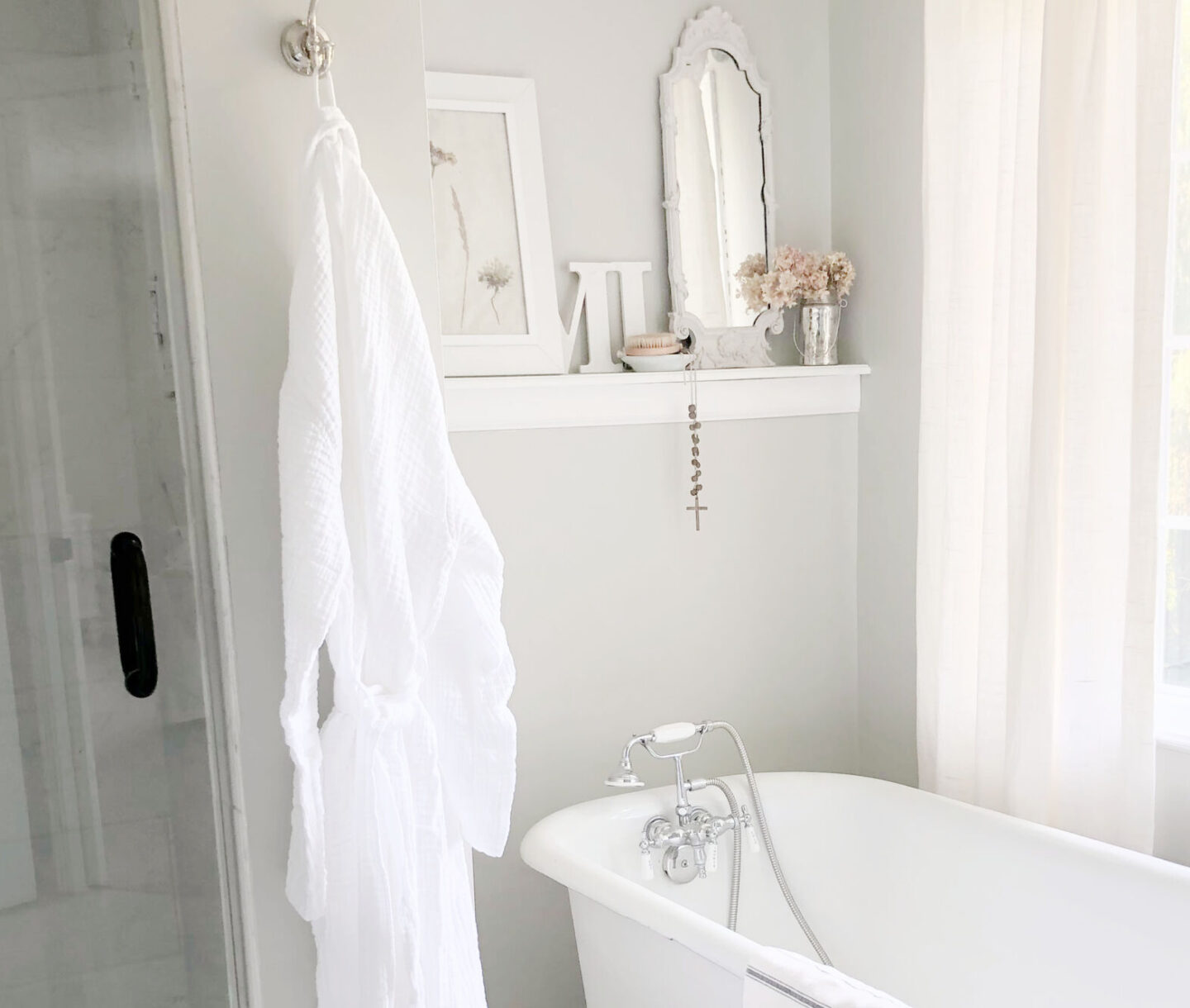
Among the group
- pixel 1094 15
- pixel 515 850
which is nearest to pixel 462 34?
pixel 1094 15

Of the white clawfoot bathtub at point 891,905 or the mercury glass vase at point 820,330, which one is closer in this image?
the white clawfoot bathtub at point 891,905

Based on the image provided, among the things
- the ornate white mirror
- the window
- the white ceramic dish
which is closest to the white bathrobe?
the white ceramic dish

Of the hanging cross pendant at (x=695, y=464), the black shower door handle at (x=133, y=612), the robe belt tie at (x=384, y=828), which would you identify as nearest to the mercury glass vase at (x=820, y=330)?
the hanging cross pendant at (x=695, y=464)

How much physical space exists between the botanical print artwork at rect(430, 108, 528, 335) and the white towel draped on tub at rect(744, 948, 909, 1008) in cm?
135

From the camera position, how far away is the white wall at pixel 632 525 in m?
2.38

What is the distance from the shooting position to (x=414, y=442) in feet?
4.38

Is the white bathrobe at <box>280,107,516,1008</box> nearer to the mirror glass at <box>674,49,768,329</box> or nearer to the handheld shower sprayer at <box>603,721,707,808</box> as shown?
the handheld shower sprayer at <box>603,721,707,808</box>

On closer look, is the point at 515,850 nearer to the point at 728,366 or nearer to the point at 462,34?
the point at 728,366

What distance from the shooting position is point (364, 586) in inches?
51.4

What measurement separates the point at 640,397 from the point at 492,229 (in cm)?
49

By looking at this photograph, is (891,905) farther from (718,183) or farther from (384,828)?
(718,183)

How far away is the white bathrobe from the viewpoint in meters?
1.25

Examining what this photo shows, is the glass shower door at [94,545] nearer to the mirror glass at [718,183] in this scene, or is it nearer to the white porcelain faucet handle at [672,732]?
the white porcelain faucet handle at [672,732]

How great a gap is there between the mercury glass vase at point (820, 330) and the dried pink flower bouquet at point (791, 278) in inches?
1.0
